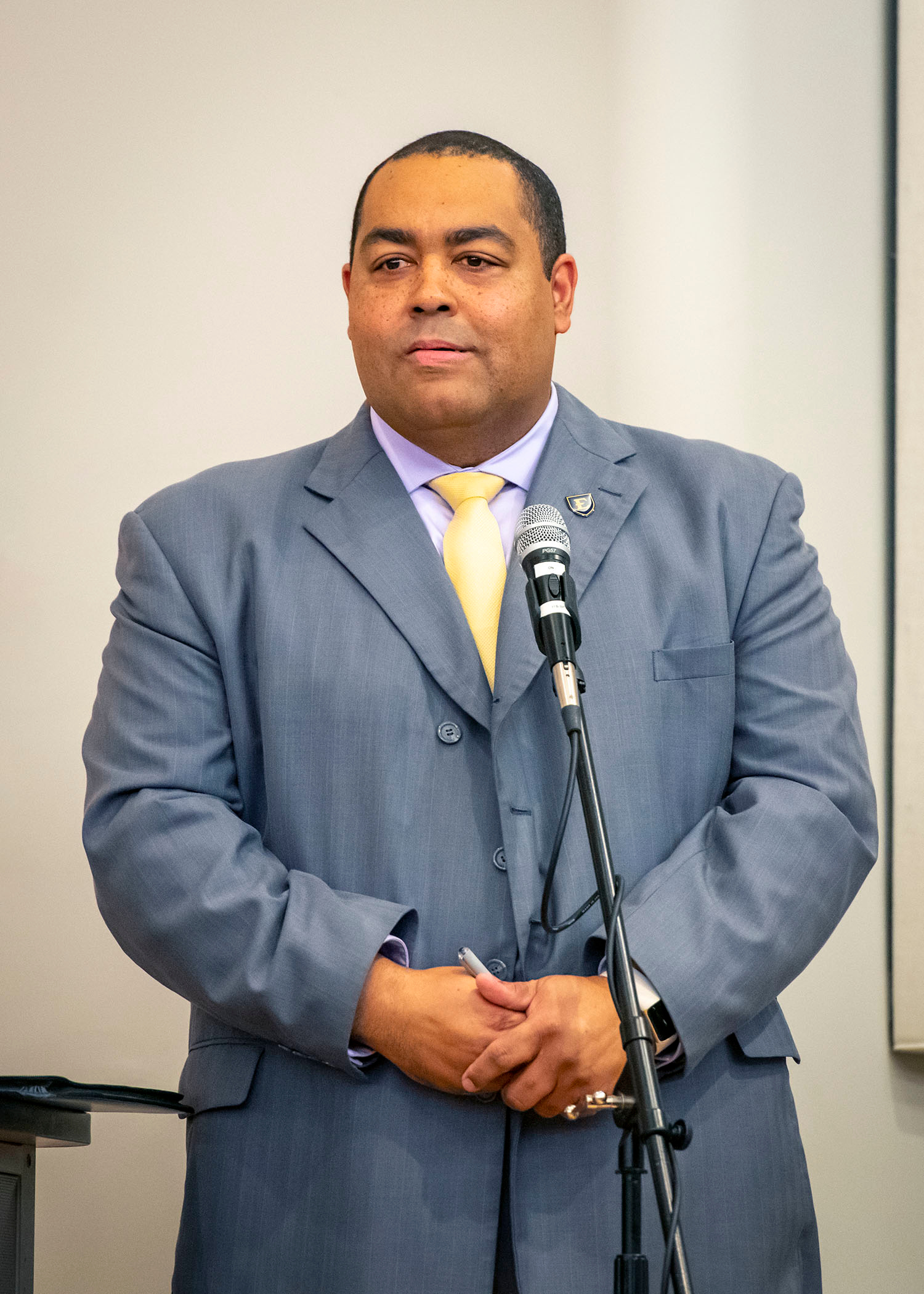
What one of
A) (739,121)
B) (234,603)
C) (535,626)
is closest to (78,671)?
(234,603)

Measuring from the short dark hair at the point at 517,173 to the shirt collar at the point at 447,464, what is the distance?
251 millimetres

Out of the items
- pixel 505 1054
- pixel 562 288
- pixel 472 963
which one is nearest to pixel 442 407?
pixel 562 288

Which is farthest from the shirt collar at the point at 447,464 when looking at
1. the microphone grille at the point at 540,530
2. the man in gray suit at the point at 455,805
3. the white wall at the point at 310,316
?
the white wall at the point at 310,316

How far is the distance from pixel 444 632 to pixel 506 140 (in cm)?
170

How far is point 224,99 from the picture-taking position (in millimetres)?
2848

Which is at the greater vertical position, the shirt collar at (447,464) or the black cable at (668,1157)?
the shirt collar at (447,464)

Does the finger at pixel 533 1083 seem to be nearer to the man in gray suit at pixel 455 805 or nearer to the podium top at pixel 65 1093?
the man in gray suit at pixel 455 805

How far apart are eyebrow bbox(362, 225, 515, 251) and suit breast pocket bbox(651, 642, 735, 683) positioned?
0.63 metres

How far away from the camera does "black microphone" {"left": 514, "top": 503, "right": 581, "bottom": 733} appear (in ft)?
4.06

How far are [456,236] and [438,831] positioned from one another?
2.72ft

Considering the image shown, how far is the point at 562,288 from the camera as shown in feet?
6.75

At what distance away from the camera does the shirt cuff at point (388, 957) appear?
1.61 m

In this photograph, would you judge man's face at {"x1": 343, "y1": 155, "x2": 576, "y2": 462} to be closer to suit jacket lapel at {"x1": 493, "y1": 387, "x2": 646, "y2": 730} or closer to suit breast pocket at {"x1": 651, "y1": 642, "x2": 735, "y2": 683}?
suit jacket lapel at {"x1": 493, "y1": 387, "x2": 646, "y2": 730}

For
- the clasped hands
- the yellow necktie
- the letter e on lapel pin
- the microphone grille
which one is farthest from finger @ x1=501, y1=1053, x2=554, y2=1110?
the letter e on lapel pin
